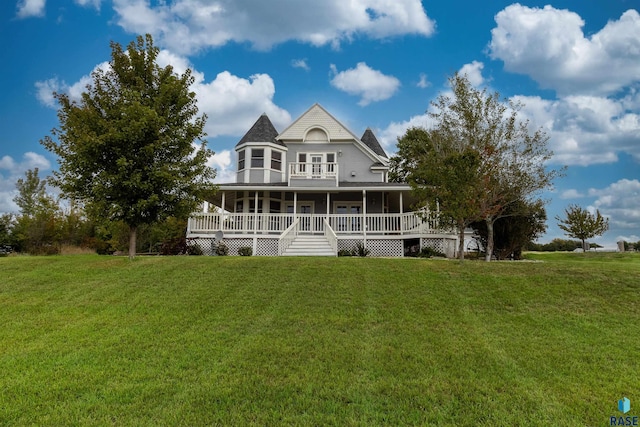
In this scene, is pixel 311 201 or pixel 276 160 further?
pixel 276 160

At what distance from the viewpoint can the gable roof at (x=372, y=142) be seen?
26672mm

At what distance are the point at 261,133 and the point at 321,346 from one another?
18621mm

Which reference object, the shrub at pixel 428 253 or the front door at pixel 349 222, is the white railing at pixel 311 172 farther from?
the shrub at pixel 428 253

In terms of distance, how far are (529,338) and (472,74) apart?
51.0ft

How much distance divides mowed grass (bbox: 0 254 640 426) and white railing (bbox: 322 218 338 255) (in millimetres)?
6514

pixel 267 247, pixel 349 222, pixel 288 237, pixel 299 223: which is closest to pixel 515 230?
pixel 349 222

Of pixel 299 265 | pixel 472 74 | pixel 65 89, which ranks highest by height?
pixel 472 74

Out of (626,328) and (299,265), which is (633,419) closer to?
(626,328)

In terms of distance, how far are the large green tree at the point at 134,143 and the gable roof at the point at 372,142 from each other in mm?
15470

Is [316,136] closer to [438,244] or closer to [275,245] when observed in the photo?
[275,245]

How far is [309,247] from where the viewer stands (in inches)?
687

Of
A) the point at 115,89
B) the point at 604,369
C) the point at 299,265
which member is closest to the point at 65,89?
the point at 115,89

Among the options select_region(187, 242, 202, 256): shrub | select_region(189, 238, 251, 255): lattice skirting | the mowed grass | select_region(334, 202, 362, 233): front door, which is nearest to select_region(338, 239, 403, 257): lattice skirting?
select_region(334, 202, 362, 233): front door

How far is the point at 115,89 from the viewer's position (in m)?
12.9
